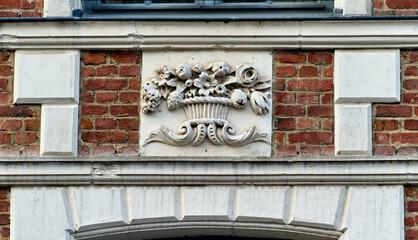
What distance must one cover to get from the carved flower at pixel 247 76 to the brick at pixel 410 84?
37.2 inches

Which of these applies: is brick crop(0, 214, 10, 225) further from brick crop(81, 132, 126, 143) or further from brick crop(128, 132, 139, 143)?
brick crop(128, 132, 139, 143)

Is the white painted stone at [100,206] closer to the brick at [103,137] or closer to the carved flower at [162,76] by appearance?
the brick at [103,137]

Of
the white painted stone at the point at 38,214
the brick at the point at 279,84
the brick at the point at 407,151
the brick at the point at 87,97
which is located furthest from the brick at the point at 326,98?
the white painted stone at the point at 38,214

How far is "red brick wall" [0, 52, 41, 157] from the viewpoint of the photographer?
852 centimetres

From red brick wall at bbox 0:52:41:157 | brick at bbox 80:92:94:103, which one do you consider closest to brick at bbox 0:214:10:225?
red brick wall at bbox 0:52:41:157

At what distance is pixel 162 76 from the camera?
8586mm

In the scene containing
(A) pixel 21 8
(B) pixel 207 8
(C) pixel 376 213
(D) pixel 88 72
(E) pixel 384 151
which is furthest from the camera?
(B) pixel 207 8

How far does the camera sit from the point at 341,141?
845cm

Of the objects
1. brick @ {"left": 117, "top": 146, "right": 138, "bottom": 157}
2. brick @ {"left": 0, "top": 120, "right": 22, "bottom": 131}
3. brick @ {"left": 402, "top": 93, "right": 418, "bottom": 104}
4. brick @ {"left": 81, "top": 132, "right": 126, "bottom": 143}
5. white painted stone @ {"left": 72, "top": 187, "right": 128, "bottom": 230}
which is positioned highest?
brick @ {"left": 402, "top": 93, "right": 418, "bottom": 104}

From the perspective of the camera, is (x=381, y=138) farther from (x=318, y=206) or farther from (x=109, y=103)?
(x=109, y=103)

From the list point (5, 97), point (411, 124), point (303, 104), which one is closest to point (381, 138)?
point (411, 124)

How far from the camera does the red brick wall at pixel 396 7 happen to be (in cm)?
867

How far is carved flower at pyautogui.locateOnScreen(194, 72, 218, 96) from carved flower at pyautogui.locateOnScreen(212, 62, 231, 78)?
0.15 feet

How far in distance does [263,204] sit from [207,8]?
1.42m
